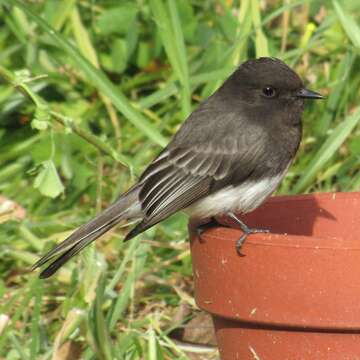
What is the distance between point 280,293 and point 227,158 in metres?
0.97

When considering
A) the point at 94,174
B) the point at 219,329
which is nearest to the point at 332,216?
the point at 219,329

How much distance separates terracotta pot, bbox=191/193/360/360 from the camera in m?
3.52

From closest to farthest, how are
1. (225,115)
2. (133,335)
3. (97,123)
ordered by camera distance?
(133,335)
(225,115)
(97,123)

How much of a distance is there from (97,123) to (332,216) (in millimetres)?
2310

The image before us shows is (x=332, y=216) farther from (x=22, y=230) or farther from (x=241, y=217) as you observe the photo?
(x=22, y=230)

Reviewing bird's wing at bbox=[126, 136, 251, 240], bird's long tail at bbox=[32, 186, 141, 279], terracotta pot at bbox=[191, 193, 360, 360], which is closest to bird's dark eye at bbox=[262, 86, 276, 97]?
bird's wing at bbox=[126, 136, 251, 240]

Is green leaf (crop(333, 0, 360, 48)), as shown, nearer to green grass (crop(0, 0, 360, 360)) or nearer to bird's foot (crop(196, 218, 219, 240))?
green grass (crop(0, 0, 360, 360))

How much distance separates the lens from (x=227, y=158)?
4.44 metres

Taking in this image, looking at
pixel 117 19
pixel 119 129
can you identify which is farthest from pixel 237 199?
pixel 117 19

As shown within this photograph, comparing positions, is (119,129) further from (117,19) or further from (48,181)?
(48,181)

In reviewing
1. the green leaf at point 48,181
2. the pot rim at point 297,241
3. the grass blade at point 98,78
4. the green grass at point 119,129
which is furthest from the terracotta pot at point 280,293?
the grass blade at point 98,78

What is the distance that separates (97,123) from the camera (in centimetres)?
634

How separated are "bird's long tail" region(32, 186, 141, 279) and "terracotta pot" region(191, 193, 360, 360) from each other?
0.52 metres

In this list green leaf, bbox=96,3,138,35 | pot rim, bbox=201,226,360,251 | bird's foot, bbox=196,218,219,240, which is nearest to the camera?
pot rim, bbox=201,226,360,251
